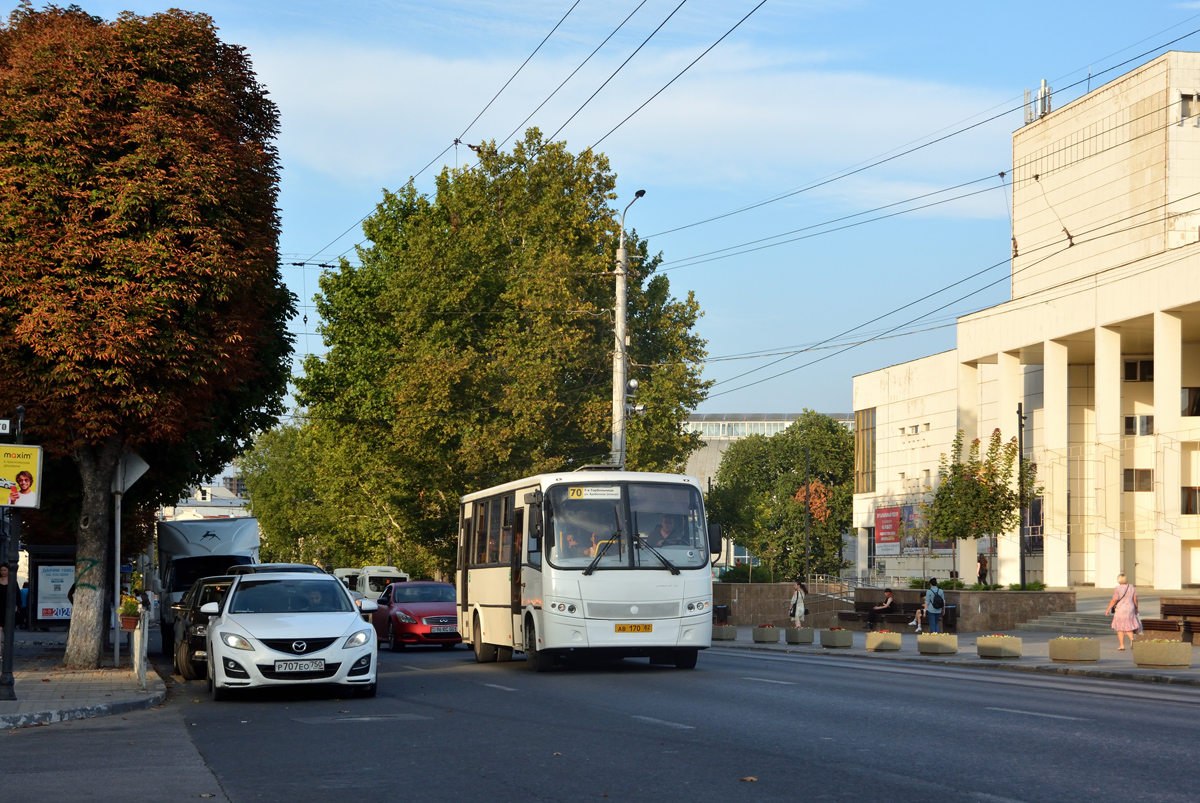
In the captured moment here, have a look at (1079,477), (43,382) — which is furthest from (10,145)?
(1079,477)

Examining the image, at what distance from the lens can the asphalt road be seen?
894cm

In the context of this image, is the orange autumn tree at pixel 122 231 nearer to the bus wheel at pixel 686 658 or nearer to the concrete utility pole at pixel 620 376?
the bus wheel at pixel 686 658

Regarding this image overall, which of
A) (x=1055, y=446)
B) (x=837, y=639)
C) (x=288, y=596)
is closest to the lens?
(x=288, y=596)

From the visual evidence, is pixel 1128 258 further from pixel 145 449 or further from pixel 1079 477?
pixel 145 449

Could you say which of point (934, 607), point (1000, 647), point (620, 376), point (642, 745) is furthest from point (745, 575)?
point (642, 745)

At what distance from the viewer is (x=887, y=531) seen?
280 ft

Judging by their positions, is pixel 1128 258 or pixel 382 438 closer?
pixel 382 438

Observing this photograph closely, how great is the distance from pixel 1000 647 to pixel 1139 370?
123 ft

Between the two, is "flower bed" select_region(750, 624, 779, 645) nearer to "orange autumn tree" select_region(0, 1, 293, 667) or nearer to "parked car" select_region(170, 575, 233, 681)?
"parked car" select_region(170, 575, 233, 681)

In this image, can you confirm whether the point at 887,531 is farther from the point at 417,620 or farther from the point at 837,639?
the point at 417,620

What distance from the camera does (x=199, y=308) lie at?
20844mm

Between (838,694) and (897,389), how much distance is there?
2880 inches

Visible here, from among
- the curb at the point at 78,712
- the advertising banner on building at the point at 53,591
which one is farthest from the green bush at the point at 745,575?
the curb at the point at 78,712

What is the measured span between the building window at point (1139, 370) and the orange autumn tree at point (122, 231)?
156 ft
